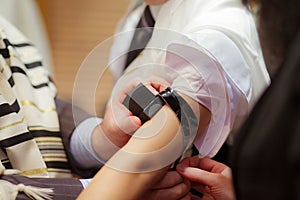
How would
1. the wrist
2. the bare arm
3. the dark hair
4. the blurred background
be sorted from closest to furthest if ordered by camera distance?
the dark hair
the bare arm
the wrist
the blurred background

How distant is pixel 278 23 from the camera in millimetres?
534

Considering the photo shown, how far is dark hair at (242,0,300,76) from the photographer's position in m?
0.52

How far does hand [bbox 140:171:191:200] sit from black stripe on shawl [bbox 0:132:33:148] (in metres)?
0.23

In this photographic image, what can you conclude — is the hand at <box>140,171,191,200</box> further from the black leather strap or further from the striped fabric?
the striped fabric

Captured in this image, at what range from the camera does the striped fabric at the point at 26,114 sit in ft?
2.90

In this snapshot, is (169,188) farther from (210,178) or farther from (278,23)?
(278,23)

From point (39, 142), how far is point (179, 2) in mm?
305

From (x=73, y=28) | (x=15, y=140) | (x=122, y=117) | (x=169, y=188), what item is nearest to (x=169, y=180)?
(x=169, y=188)

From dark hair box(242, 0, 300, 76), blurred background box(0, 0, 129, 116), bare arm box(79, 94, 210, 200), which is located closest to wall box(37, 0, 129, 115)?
blurred background box(0, 0, 129, 116)

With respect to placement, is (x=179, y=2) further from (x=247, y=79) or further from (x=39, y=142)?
(x=39, y=142)

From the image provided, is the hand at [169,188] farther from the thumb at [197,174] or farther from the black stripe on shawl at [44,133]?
the black stripe on shawl at [44,133]

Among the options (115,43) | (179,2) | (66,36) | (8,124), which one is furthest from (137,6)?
(66,36)

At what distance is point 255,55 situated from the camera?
0.83 m

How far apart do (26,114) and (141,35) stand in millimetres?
220
